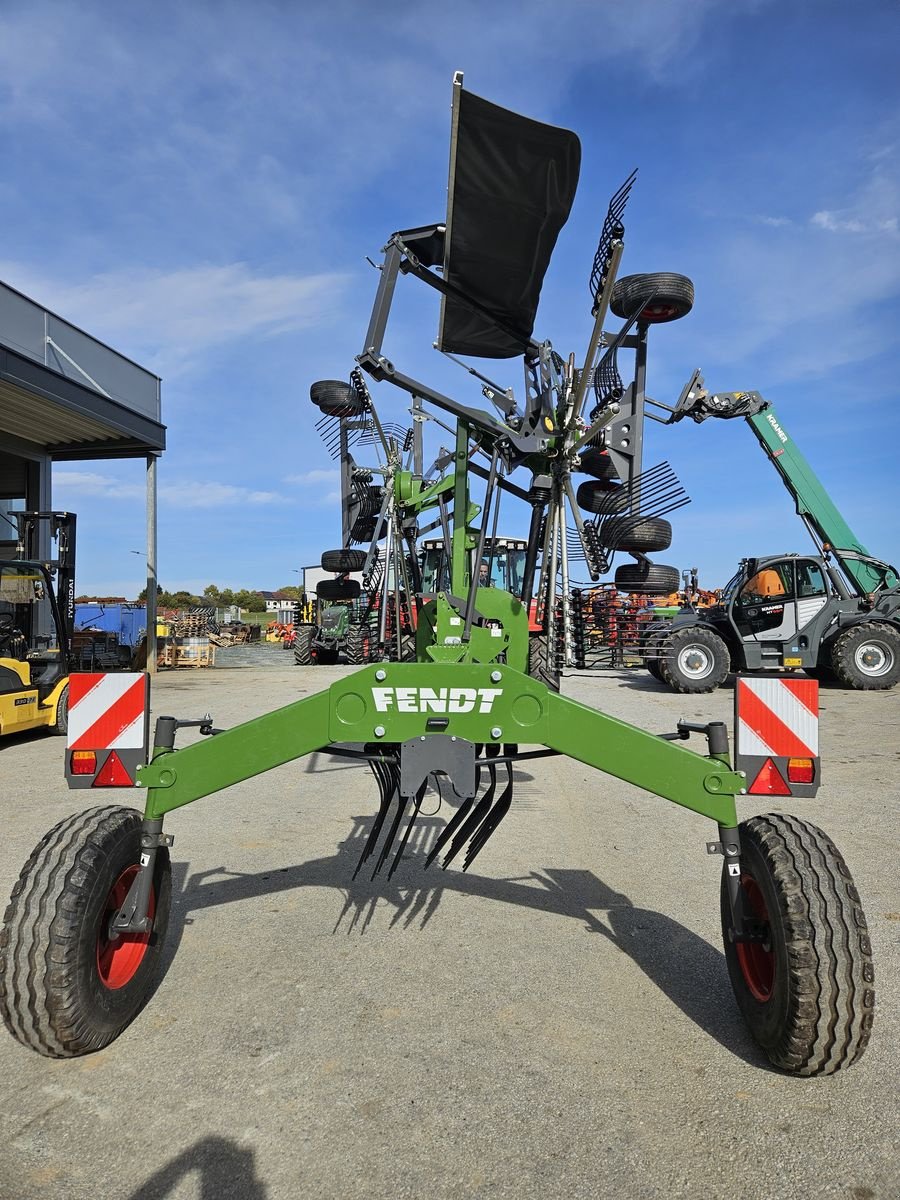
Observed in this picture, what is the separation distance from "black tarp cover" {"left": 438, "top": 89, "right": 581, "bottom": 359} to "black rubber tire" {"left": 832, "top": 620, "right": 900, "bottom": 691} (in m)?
11.8

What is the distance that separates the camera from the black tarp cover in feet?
11.6

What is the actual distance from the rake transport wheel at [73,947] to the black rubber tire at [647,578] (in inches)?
119

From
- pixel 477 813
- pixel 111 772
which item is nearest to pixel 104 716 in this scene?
pixel 111 772

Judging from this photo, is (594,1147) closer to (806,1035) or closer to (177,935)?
(806,1035)

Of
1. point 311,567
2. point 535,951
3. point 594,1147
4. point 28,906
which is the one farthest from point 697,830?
point 311,567

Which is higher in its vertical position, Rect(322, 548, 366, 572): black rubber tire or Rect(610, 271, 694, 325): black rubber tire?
Rect(610, 271, 694, 325): black rubber tire

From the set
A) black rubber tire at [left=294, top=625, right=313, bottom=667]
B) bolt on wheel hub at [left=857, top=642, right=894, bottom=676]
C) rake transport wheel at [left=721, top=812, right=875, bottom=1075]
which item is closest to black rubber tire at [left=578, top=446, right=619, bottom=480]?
rake transport wheel at [left=721, top=812, right=875, bottom=1075]

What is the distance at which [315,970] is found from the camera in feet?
10.8

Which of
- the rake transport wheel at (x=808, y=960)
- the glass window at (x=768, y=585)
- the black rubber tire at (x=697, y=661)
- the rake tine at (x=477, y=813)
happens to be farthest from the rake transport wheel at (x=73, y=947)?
the glass window at (x=768, y=585)

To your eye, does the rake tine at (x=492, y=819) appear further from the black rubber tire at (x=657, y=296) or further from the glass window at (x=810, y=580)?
the glass window at (x=810, y=580)

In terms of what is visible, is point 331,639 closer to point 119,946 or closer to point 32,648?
point 32,648

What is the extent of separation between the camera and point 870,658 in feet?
48.3

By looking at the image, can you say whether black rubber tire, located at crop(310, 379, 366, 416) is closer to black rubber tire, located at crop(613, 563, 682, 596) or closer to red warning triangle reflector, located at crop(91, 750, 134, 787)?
black rubber tire, located at crop(613, 563, 682, 596)

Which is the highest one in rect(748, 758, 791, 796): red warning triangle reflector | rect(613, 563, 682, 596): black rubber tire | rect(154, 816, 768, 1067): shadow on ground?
rect(613, 563, 682, 596): black rubber tire
